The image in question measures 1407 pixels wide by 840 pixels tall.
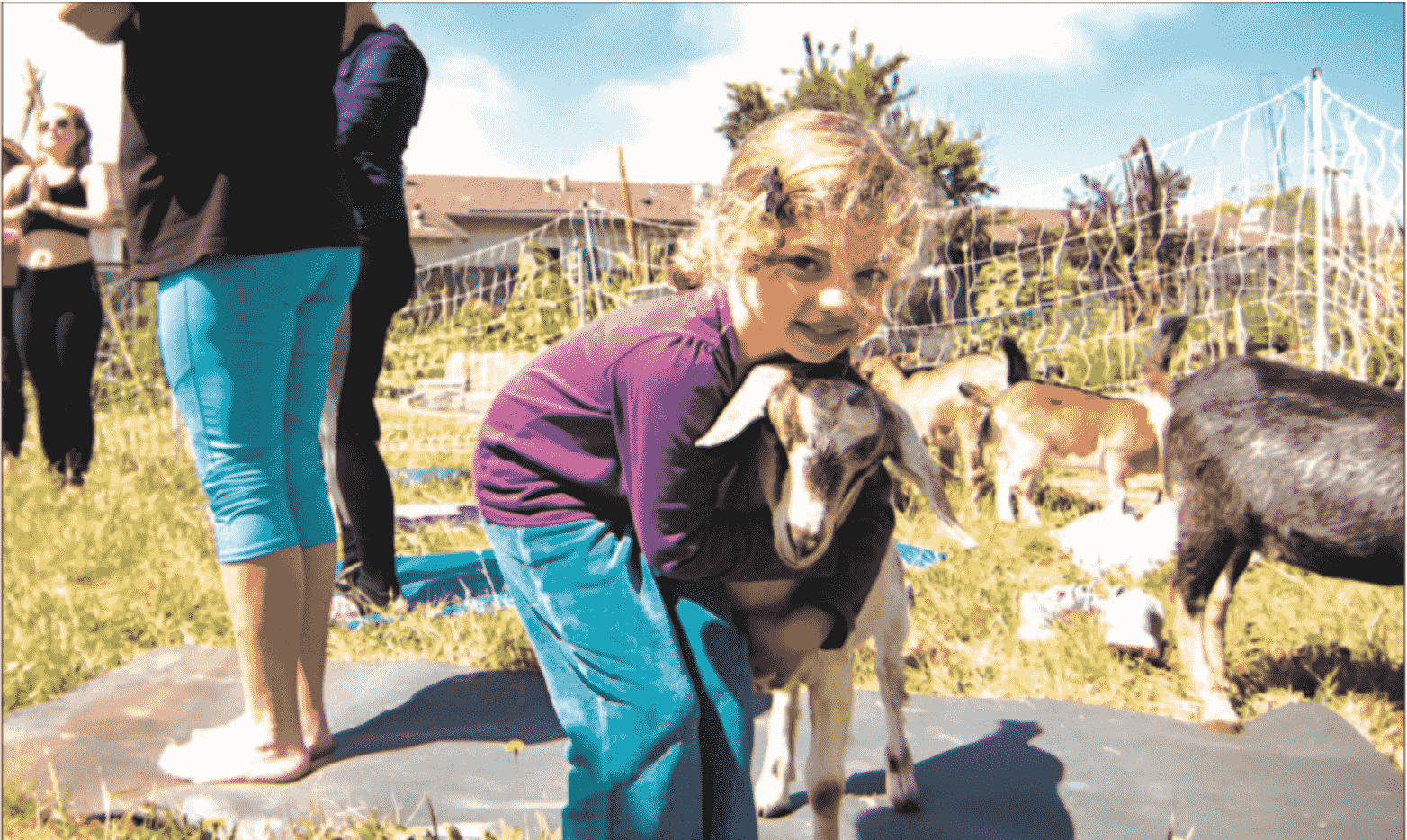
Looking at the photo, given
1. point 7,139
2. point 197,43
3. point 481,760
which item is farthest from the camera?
point 7,139

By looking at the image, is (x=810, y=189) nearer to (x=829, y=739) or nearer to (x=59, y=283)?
(x=829, y=739)

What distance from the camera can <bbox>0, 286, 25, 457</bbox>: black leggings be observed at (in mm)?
5680

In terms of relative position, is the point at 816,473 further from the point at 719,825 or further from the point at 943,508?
the point at 719,825

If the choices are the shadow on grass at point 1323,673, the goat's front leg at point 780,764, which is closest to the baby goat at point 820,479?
the goat's front leg at point 780,764

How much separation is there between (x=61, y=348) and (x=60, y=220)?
2.28 ft

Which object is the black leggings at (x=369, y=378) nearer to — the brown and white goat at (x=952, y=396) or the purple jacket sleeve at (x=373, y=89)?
the purple jacket sleeve at (x=373, y=89)

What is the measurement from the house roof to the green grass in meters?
24.4

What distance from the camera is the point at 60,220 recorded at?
16.8 ft

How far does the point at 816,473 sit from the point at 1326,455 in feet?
5.20

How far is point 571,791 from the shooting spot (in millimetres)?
1484

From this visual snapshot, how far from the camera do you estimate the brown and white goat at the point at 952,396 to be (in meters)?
5.14

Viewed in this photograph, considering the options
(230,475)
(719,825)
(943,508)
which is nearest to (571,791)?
(719,825)

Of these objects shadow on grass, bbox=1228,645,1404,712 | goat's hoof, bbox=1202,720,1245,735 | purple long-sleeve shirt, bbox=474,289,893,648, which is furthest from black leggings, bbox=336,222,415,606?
shadow on grass, bbox=1228,645,1404,712

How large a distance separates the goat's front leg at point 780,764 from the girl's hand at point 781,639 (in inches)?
14.4
